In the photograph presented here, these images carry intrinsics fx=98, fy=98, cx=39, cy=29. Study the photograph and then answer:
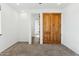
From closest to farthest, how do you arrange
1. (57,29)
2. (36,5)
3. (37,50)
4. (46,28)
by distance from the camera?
(36,5) → (37,50) → (57,29) → (46,28)

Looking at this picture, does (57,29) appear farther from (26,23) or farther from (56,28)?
(26,23)

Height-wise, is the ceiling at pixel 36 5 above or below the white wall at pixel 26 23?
above

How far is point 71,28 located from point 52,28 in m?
0.34

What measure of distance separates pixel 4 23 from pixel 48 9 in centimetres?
78

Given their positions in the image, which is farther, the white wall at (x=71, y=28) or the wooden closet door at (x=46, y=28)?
the wooden closet door at (x=46, y=28)

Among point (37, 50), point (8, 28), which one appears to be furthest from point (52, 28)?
point (8, 28)

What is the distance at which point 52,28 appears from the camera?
181 cm

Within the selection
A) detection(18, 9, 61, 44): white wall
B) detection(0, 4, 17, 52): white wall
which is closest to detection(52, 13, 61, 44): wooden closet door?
detection(18, 9, 61, 44): white wall

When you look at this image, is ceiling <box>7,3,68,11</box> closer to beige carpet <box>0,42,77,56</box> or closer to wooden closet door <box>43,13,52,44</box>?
wooden closet door <box>43,13,52,44</box>

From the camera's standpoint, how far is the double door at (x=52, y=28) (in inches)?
68.4

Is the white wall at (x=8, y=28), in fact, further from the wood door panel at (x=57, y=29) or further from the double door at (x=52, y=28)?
the wood door panel at (x=57, y=29)

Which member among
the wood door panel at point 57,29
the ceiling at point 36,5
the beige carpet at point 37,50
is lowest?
the beige carpet at point 37,50

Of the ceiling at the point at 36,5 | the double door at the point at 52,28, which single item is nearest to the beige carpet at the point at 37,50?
the double door at the point at 52,28

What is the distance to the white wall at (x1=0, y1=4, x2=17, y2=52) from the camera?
61.5 inches
